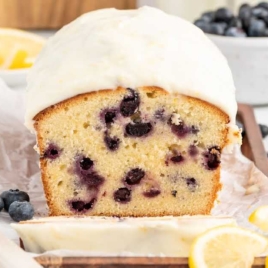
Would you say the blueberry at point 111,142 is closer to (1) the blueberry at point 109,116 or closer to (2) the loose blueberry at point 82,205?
(1) the blueberry at point 109,116

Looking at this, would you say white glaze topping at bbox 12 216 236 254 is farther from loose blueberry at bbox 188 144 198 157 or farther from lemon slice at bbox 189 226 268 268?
loose blueberry at bbox 188 144 198 157

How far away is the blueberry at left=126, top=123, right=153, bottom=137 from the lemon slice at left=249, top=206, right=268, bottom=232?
39cm

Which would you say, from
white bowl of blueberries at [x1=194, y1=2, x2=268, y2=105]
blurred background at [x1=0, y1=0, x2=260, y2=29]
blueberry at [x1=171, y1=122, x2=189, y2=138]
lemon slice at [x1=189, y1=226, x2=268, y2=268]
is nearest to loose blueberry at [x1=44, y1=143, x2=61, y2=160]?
blueberry at [x1=171, y1=122, x2=189, y2=138]

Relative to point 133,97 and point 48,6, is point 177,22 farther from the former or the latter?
point 48,6

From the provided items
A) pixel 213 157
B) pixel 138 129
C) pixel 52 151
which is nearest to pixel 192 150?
pixel 213 157

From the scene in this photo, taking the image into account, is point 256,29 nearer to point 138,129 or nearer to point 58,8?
point 138,129

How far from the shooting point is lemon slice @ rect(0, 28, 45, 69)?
133 inches

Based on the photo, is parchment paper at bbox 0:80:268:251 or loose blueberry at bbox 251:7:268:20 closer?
parchment paper at bbox 0:80:268:251

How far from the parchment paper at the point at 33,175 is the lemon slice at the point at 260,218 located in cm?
3

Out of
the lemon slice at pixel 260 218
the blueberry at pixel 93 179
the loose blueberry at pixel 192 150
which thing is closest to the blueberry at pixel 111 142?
the blueberry at pixel 93 179

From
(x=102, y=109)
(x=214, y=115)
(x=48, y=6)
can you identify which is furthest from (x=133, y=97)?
(x=48, y=6)

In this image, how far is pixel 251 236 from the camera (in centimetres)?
186

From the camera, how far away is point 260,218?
83.7 inches

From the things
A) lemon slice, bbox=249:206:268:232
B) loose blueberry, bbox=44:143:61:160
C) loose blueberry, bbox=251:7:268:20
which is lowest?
lemon slice, bbox=249:206:268:232
